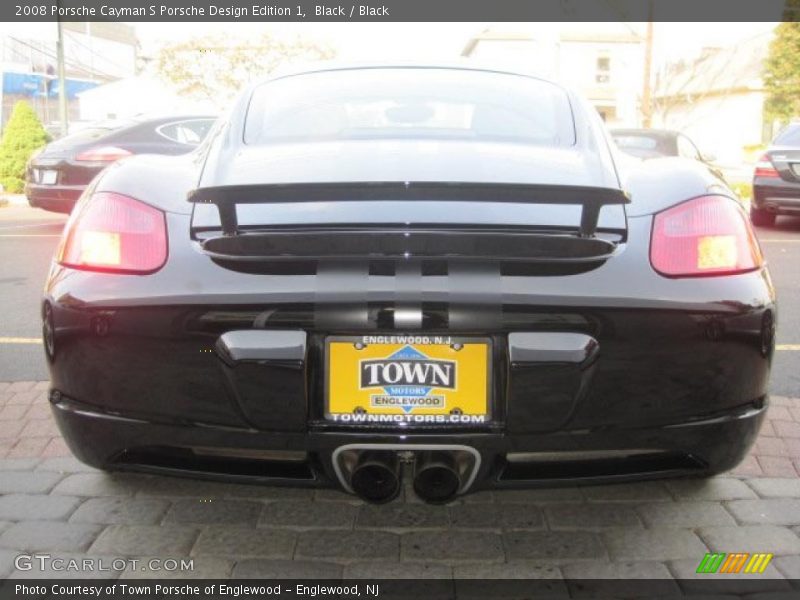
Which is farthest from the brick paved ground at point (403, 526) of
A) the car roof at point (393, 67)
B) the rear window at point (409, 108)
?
the car roof at point (393, 67)

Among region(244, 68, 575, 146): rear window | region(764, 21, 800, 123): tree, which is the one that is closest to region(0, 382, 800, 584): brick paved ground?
region(244, 68, 575, 146): rear window

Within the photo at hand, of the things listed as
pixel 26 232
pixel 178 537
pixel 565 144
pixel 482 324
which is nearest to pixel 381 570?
pixel 178 537

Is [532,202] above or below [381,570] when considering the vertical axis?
above

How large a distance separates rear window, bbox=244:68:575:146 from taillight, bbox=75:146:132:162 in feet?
23.1

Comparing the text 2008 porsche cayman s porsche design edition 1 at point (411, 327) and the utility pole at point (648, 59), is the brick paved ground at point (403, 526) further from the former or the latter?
the utility pole at point (648, 59)

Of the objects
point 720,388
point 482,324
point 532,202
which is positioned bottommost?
point 720,388

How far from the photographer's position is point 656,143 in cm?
1137

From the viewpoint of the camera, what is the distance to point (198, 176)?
2385 mm

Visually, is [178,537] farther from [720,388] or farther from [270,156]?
[720,388]

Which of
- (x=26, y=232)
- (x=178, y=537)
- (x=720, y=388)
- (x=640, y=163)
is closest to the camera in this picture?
(x=720, y=388)

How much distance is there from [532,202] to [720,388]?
65cm

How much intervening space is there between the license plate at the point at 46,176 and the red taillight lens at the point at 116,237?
26.8ft

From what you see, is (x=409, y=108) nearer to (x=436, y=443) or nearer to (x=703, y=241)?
(x=703, y=241)

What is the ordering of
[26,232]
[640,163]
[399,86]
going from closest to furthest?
1. [640,163]
2. [399,86]
3. [26,232]
